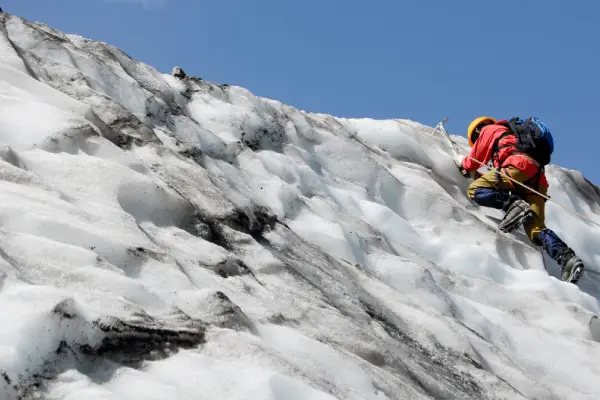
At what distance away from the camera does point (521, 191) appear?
338 inches

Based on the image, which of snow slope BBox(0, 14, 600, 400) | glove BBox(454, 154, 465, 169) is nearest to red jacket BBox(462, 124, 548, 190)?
glove BBox(454, 154, 465, 169)

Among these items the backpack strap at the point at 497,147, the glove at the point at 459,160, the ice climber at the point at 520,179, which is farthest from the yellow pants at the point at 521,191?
the glove at the point at 459,160

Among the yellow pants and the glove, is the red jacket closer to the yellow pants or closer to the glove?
the yellow pants

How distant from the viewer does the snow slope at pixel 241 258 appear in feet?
10.1

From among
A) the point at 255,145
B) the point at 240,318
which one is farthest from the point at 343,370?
the point at 255,145

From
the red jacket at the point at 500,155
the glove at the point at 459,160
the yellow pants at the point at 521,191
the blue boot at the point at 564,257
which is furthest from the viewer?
the glove at the point at 459,160

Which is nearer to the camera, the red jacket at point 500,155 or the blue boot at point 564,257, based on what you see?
the blue boot at point 564,257

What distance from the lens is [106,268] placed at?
3.62 m

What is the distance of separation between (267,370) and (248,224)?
2.29 metres

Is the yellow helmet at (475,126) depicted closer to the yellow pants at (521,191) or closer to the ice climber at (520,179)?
the ice climber at (520,179)

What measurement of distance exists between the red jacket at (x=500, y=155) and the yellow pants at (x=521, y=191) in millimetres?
77

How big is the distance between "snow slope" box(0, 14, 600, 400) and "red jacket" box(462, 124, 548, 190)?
48 centimetres

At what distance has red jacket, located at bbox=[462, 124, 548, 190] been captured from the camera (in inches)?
335

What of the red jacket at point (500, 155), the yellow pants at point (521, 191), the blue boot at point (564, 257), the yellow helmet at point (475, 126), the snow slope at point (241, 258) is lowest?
the snow slope at point (241, 258)
